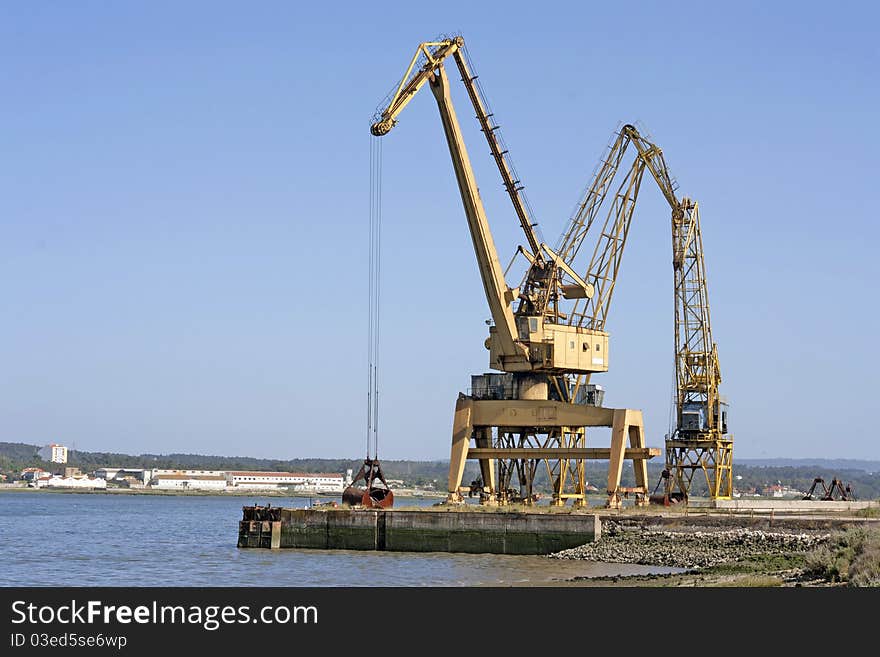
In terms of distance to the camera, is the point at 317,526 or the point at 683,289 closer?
the point at 317,526

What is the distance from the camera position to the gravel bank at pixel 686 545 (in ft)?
171

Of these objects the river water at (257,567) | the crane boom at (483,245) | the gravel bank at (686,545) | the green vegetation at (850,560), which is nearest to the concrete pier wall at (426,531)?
the river water at (257,567)

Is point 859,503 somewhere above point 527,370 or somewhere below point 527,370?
below

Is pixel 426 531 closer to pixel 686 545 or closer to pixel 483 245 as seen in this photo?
pixel 686 545

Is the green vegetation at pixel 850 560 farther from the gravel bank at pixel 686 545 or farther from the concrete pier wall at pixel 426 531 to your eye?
the concrete pier wall at pixel 426 531

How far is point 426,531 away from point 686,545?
12.5 m

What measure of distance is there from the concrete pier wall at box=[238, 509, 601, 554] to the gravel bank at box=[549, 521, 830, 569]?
124cm

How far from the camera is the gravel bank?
171 feet

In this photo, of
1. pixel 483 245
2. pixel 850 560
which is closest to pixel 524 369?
pixel 483 245

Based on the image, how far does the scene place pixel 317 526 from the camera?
63.1 metres

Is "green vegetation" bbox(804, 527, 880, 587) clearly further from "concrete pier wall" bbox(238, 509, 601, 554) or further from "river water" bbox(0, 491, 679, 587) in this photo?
"concrete pier wall" bbox(238, 509, 601, 554)
